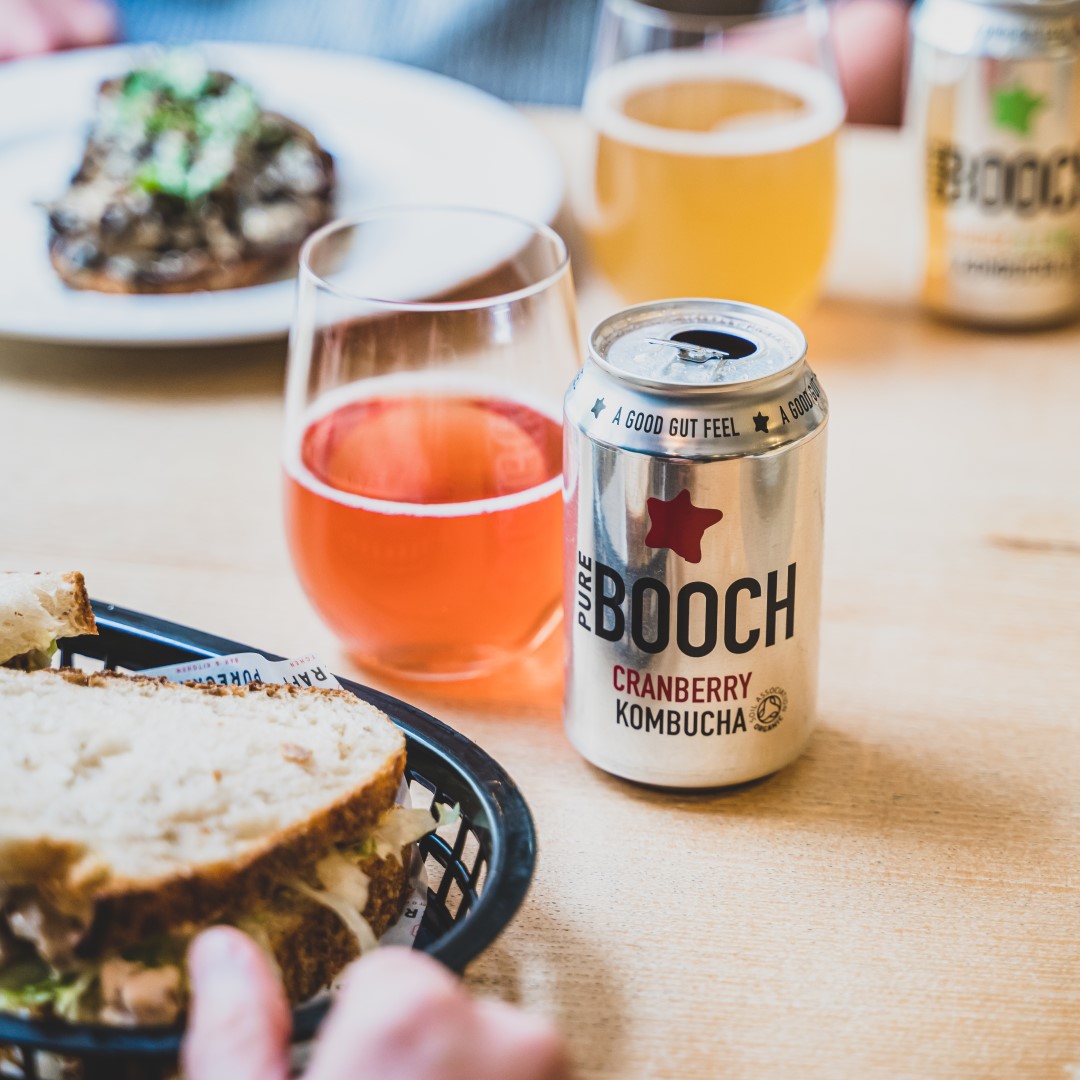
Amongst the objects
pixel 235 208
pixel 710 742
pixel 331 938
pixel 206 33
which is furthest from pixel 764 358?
pixel 206 33

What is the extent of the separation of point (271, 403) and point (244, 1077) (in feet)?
2.91

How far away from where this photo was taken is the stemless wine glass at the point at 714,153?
4.20ft

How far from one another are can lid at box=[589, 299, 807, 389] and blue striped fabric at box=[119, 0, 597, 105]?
1.99 meters

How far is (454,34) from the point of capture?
2.71 metres

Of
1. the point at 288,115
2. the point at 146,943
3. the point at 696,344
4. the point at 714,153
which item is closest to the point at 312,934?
the point at 146,943

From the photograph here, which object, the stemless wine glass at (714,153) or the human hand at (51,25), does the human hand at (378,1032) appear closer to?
the stemless wine glass at (714,153)

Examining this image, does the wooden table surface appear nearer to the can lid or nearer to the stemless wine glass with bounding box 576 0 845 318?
the stemless wine glass with bounding box 576 0 845 318

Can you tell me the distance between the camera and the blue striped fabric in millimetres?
2691

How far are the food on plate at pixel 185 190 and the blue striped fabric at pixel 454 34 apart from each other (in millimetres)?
1106

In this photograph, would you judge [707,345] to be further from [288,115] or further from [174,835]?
[288,115]

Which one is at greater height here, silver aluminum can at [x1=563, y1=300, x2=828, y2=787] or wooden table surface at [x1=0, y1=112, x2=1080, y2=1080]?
silver aluminum can at [x1=563, y1=300, x2=828, y2=787]

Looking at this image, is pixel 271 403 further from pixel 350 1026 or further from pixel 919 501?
pixel 350 1026

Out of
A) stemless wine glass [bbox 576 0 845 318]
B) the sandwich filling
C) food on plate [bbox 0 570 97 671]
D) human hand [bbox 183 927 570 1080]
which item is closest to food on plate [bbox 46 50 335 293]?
stemless wine glass [bbox 576 0 845 318]

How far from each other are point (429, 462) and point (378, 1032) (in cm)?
45
